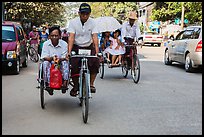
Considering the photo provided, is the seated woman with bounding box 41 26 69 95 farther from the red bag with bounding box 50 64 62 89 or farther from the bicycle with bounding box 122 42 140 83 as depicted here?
the bicycle with bounding box 122 42 140 83

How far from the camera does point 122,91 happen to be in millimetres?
9359

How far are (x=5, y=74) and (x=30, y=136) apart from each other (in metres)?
7.65

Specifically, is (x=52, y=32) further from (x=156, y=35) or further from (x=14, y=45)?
(x=156, y=35)

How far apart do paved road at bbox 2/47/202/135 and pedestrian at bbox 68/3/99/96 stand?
0.66 m

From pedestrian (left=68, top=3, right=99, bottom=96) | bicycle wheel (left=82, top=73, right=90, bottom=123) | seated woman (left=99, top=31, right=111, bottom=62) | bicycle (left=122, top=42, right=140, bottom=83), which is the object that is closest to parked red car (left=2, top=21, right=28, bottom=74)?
seated woman (left=99, top=31, right=111, bottom=62)

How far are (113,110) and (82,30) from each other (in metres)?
1.57

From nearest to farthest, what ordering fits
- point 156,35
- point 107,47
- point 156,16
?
point 107,47, point 156,35, point 156,16

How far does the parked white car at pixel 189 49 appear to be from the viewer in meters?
13.3

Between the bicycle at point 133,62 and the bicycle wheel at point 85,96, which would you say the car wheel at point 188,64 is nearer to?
the bicycle at point 133,62

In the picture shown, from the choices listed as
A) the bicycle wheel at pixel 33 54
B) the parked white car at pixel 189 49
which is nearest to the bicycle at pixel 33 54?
the bicycle wheel at pixel 33 54

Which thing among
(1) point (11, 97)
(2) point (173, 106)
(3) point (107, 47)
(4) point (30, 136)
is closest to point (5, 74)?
(3) point (107, 47)

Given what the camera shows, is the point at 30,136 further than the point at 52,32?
No

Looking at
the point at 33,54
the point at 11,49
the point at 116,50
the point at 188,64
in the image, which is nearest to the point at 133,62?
the point at 116,50

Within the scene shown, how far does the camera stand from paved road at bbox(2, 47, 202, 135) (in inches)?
227
